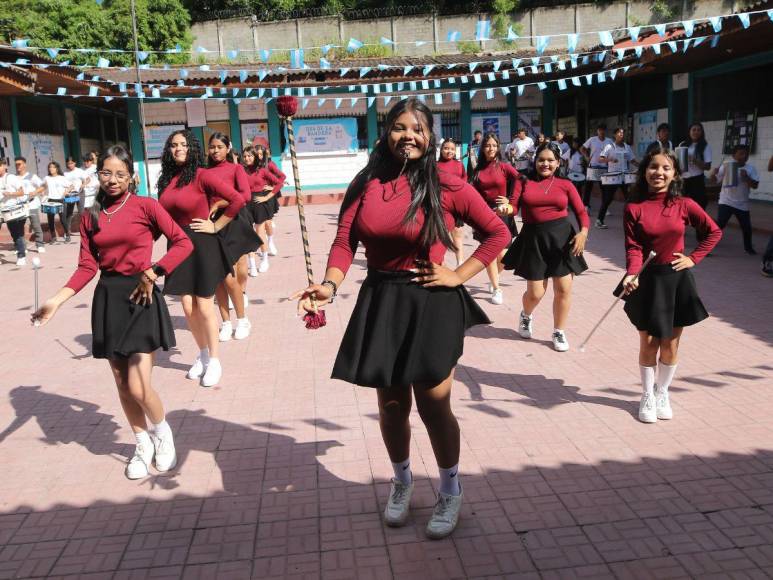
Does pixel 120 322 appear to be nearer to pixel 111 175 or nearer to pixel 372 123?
pixel 111 175

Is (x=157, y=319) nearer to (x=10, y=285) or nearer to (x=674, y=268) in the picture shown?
(x=674, y=268)

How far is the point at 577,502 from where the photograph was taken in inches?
133

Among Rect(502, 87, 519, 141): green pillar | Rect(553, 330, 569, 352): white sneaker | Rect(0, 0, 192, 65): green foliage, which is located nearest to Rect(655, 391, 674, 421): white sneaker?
Rect(553, 330, 569, 352): white sneaker

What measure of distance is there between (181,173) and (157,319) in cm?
172

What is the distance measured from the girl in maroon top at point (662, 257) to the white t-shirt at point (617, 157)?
30.6 feet

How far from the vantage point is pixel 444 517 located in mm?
3143

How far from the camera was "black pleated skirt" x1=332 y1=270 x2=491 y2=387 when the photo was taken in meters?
2.88

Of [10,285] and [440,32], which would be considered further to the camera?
[440,32]

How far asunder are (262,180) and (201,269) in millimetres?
4691

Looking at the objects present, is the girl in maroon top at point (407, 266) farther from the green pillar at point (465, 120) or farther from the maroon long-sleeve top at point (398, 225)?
the green pillar at point (465, 120)

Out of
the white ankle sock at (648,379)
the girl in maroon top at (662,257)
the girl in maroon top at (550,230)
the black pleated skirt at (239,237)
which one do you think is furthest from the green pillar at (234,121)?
the white ankle sock at (648,379)

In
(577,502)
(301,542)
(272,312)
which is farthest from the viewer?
(272,312)

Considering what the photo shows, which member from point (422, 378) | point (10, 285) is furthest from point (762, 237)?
point (10, 285)

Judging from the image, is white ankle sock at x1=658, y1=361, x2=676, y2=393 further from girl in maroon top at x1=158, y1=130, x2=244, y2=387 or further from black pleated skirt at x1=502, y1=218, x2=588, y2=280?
girl in maroon top at x1=158, y1=130, x2=244, y2=387
